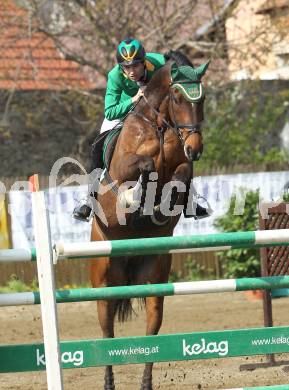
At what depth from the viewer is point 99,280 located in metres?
7.28

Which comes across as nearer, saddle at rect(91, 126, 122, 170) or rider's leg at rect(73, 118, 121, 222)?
saddle at rect(91, 126, 122, 170)

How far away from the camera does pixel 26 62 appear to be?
59.8ft

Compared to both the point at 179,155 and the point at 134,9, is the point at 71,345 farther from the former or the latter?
the point at 134,9

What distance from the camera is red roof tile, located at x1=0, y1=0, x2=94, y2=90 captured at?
17438mm

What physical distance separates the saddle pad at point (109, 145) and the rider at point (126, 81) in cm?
8

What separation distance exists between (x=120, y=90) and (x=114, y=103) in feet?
0.45

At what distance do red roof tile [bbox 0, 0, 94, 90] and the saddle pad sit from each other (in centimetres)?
995

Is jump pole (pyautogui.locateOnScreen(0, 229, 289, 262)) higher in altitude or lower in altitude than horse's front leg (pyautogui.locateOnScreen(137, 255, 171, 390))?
higher

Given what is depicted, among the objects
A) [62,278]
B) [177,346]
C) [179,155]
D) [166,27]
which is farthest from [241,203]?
[177,346]

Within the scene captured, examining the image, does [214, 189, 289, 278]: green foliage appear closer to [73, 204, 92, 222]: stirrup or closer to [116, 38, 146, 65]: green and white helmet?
[73, 204, 92, 222]: stirrup

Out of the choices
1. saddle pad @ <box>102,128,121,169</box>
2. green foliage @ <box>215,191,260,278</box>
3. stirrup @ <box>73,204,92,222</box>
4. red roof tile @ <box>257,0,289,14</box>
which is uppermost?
red roof tile @ <box>257,0,289,14</box>

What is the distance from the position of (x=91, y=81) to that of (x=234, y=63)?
10.4 feet

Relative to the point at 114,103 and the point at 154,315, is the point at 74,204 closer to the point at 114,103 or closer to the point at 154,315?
the point at 114,103

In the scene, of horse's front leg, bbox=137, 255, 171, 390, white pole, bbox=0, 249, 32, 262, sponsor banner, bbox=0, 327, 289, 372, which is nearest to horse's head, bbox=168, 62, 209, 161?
horse's front leg, bbox=137, 255, 171, 390
